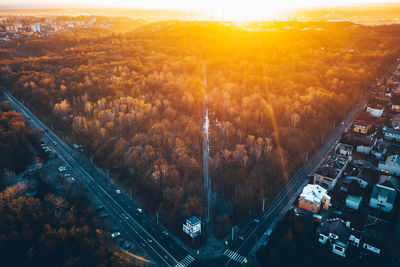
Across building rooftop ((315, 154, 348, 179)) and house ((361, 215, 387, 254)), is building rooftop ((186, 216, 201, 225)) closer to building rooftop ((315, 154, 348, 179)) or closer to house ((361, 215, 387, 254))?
house ((361, 215, 387, 254))

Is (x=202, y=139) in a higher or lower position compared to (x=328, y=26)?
lower

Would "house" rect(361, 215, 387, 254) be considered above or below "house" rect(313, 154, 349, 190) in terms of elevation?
below

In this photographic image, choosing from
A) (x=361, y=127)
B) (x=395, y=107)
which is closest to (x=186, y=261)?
(x=361, y=127)

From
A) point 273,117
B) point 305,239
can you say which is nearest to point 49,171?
point 305,239

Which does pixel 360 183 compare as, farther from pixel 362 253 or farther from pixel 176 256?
pixel 176 256

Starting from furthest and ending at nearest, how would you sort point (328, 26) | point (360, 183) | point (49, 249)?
point (328, 26) < point (360, 183) < point (49, 249)

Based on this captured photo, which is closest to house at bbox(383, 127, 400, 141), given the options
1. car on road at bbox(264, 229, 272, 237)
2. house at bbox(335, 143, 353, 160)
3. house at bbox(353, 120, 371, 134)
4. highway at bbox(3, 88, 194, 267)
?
house at bbox(353, 120, 371, 134)
